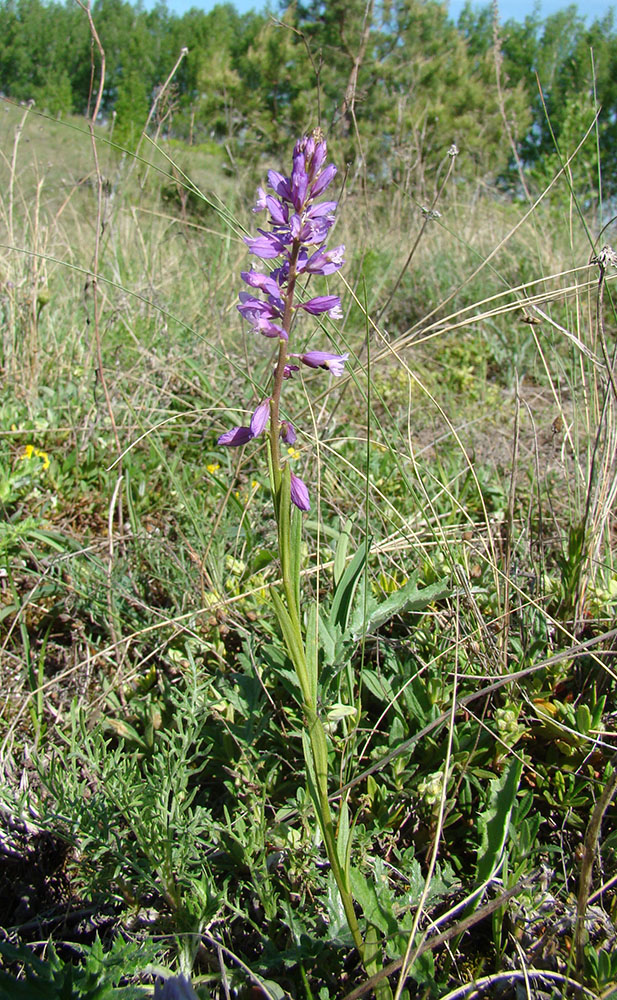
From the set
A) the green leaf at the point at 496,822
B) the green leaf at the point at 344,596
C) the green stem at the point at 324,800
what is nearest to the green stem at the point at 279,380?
the green stem at the point at 324,800

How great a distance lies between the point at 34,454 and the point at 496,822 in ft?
6.19

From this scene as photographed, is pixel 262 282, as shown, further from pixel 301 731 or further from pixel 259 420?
pixel 301 731

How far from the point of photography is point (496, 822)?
4.00 ft

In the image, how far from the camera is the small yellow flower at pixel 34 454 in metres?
2.21

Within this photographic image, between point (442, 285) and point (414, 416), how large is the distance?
1943 mm

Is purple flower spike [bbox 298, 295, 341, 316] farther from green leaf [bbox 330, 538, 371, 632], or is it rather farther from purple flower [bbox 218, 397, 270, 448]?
green leaf [bbox 330, 538, 371, 632]

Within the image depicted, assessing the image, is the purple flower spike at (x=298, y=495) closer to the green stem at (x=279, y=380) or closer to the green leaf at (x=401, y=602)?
the green stem at (x=279, y=380)

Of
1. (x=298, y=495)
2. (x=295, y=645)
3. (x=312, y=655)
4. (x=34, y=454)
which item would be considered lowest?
(x=34, y=454)

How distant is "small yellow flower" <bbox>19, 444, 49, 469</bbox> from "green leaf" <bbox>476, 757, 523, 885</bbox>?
5.67 feet

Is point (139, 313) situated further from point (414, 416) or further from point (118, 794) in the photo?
point (118, 794)

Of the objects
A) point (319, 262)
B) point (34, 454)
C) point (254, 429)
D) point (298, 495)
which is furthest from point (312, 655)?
point (34, 454)

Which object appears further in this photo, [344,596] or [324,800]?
[344,596]

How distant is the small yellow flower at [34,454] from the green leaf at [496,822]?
173 centimetres

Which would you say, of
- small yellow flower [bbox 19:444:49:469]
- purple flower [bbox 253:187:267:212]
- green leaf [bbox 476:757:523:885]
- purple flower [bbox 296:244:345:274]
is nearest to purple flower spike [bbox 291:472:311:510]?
purple flower [bbox 296:244:345:274]
